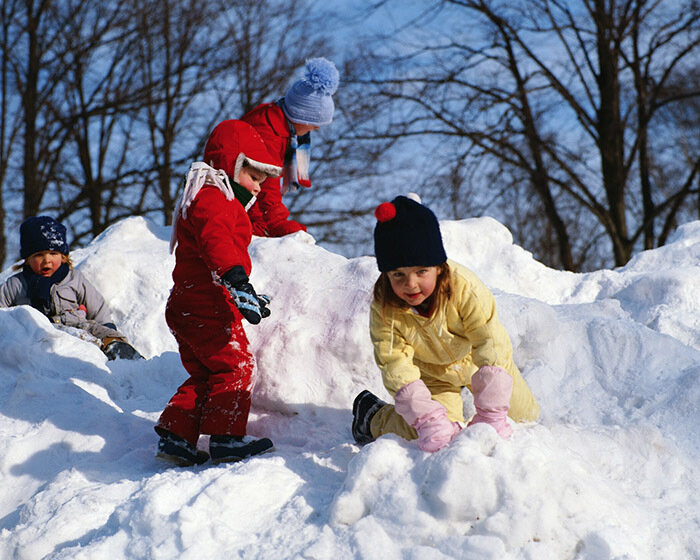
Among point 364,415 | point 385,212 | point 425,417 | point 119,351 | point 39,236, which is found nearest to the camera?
point 425,417

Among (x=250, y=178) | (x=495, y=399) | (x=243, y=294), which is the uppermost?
(x=250, y=178)

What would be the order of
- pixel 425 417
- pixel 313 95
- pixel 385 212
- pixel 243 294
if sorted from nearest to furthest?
pixel 425 417 < pixel 385 212 < pixel 243 294 < pixel 313 95

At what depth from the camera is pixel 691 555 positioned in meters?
2.03

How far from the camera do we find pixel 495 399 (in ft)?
7.68

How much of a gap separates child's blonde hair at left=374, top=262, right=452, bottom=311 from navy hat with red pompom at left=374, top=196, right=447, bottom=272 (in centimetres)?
6

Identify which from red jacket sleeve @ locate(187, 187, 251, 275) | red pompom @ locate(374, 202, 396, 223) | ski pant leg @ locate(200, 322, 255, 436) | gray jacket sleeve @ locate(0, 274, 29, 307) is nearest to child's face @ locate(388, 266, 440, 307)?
red pompom @ locate(374, 202, 396, 223)

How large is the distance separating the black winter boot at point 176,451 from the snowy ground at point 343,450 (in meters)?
0.06

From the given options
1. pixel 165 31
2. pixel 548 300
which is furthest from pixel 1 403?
pixel 165 31

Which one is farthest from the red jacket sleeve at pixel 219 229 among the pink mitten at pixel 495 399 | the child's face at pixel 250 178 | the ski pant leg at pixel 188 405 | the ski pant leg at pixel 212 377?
the pink mitten at pixel 495 399

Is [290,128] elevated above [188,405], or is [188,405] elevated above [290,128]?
[290,128]

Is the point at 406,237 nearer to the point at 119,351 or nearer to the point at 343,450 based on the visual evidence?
the point at 343,450

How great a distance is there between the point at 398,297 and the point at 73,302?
2.64m

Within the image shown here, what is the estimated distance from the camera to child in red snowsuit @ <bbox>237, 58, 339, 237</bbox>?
4.84 metres

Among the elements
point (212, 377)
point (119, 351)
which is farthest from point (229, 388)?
point (119, 351)
